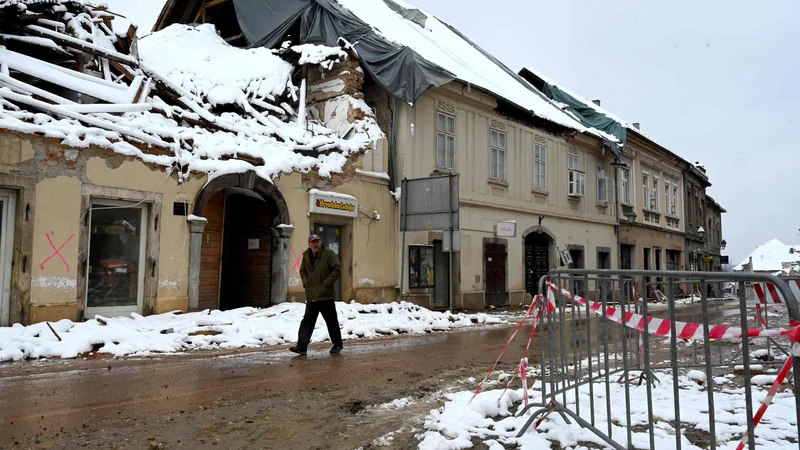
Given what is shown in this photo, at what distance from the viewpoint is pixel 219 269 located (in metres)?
14.3

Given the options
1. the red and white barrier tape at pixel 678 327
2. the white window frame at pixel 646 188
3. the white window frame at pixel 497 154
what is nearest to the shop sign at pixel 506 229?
the white window frame at pixel 497 154

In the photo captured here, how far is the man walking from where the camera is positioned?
9281 mm

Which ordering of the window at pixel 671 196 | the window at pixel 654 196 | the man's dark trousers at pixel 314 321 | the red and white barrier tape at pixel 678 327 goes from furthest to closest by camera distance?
the window at pixel 671 196 → the window at pixel 654 196 → the man's dark trousers at pixel 314 321 → the red and white barrier tape at pixel 678 327

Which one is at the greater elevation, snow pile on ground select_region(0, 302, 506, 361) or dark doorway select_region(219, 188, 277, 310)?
dark doorway select_region(219, 188, 277, 310)

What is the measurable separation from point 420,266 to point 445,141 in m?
4.14

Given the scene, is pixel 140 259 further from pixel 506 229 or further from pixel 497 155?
pixel 497 155

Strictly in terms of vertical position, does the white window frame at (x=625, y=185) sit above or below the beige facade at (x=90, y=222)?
above

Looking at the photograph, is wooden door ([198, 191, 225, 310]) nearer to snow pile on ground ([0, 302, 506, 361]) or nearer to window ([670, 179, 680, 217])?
snow pile on ground ([0, 302, 506, 361])

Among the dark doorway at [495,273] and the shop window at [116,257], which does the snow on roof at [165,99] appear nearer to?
the shop window at [116,257]

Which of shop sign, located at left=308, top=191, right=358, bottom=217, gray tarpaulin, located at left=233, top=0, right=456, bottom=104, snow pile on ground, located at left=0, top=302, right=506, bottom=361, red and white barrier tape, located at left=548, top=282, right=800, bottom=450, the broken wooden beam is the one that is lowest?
snow pile on ground, located at left=0, top=302, right=506, bottom=361

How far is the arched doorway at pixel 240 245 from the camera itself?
530 inches

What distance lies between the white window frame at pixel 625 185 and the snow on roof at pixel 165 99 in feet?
52.8

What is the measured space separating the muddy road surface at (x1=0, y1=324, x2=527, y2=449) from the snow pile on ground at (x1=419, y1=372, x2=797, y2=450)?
0.29 m

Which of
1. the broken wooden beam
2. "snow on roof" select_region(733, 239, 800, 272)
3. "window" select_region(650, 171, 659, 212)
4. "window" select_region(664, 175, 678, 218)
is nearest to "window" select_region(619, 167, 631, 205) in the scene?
"window" select_region(650, 171, 659, 212)
